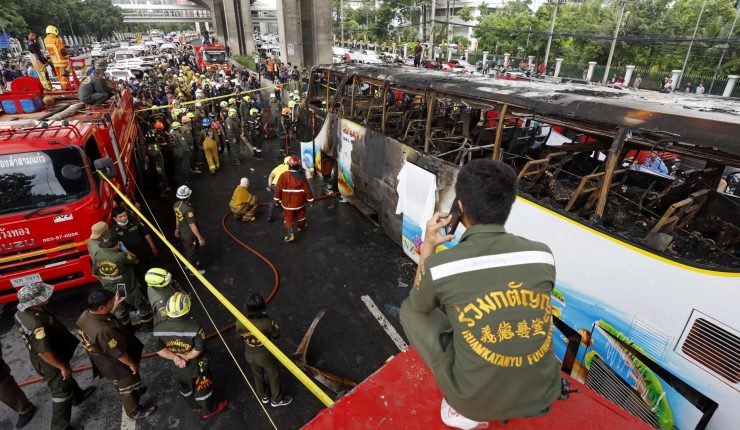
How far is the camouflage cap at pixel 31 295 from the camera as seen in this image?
3490 millimetres

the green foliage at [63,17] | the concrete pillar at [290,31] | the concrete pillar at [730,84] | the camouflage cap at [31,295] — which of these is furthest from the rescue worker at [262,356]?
the green foliage at [63,17]

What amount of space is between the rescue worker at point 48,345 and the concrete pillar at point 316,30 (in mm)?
24327

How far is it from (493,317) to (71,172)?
6.08m

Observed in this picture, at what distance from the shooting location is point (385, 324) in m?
5.39

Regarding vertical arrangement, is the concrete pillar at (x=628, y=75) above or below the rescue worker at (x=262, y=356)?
above

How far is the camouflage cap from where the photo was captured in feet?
11.5

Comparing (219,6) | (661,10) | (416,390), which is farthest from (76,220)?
(219,6)

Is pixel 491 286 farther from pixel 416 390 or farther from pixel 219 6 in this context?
pixel 219 6

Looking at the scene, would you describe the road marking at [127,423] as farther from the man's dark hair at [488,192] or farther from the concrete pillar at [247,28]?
the concrete pillar at [247,28]

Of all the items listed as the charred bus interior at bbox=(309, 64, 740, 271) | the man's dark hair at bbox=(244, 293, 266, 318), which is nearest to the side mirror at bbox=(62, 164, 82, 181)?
the man's dark hair at bbox=(244, 293, 266, 318)

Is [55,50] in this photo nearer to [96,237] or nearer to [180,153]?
[180,153]

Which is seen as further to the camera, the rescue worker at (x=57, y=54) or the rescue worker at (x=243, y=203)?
the rescue worker at (x=57, y=54)

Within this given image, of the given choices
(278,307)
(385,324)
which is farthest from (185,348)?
(385,324)

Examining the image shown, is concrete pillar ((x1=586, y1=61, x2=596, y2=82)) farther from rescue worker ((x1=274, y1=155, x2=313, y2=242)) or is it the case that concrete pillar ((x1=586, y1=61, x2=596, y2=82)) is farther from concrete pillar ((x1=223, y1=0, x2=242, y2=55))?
concrete pillar ((x1=223, y1=0, x2=242, y2=55))
